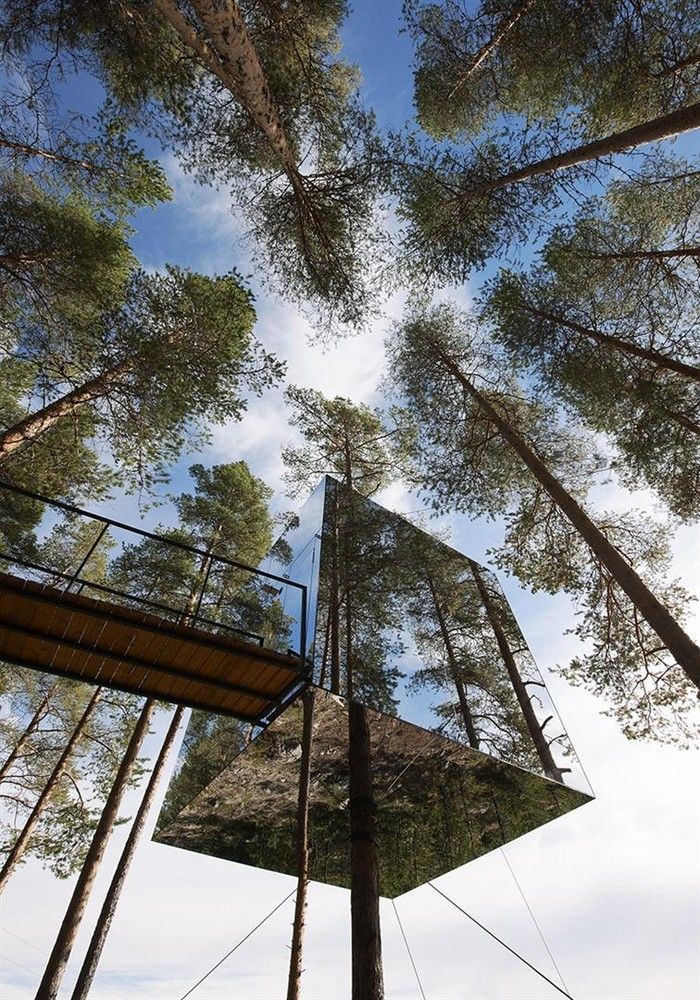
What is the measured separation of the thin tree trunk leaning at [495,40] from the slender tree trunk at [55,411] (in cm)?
679

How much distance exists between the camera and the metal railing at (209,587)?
179 inches

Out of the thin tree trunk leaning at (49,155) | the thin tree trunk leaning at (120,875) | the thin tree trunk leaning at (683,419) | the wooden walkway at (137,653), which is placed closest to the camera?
the wooden walkway at (137,653)

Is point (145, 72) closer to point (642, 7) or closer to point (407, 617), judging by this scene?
point (642, 7)

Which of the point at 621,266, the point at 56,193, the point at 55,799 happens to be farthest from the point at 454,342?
the point at 55,799

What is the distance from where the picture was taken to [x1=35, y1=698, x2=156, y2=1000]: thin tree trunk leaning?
6656 mm

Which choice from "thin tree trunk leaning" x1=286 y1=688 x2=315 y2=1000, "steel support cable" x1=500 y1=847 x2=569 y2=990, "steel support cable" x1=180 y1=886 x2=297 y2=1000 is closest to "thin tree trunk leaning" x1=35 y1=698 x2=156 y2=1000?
"steel support cable" x1=180 y1=886 x2=297 y2=1000

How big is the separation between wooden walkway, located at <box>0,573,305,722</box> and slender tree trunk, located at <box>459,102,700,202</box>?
652 centimetres

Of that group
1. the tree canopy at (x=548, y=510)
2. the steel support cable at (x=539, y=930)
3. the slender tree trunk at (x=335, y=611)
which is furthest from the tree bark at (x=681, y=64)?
the steel support cable at (x=539, y=930)

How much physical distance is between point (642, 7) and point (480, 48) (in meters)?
2.12

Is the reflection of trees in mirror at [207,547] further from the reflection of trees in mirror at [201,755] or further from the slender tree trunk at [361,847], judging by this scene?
the slender tree trunk at [361,847]

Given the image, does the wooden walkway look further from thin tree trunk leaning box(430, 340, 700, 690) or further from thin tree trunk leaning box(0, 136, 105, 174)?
thin tree trunk leaning box(0, 136, 105, 174)

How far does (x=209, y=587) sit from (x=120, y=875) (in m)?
5.66

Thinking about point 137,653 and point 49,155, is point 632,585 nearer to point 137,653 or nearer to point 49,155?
point 137,653

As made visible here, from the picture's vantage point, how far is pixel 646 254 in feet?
24.4
